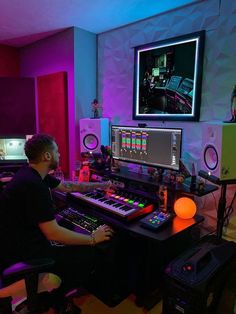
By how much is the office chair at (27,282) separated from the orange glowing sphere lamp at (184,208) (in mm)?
951

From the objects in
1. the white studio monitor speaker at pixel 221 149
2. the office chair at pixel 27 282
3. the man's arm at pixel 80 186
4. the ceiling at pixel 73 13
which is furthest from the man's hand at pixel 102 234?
the ceiling at pixel 73 13

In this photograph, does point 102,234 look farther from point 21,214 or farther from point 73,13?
point 73,13

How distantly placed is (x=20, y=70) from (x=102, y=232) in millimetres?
3036

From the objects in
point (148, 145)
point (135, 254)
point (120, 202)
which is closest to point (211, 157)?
point (148, 145)

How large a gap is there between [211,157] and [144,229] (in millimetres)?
Answer: 654

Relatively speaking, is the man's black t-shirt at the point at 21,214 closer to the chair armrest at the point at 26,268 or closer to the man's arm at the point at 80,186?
the chair armrest at the point at 26,268

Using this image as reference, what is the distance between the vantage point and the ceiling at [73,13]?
207cm

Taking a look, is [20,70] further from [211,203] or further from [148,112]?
[211,203]

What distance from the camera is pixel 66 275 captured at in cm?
145

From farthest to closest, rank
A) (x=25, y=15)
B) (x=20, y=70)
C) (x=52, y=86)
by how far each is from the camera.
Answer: (x=20, y=70) < (x=52, y=86) < (x=25, y=15)

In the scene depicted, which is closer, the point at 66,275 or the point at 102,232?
the point at 66,275

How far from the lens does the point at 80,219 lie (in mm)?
1887

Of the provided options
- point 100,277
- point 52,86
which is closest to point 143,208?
point 100,277

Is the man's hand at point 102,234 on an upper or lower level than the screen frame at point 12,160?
lower
